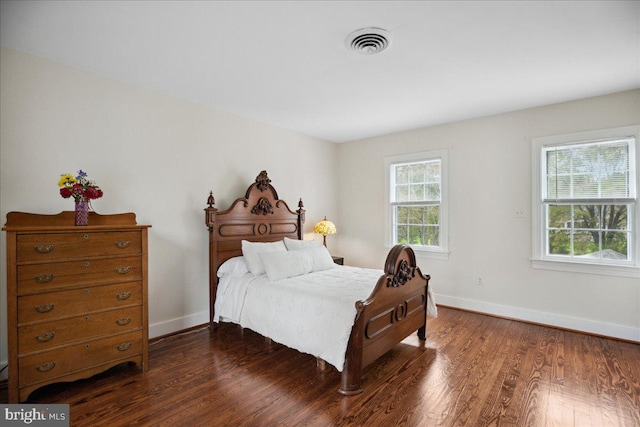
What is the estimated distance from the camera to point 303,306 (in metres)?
2.62

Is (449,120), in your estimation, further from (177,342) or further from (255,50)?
(177,342)

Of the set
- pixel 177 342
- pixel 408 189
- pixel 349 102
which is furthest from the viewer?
pixel 408 189

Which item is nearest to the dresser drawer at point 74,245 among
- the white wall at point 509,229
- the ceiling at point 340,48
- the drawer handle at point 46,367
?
the drawer handle at point 46,367

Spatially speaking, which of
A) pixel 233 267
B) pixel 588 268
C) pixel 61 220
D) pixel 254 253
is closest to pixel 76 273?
pixel 61 220

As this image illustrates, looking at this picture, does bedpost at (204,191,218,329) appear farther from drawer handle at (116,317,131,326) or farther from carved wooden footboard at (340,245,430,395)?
carved wooden footboard at (340,245,430,395)

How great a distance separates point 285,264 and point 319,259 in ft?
1.83

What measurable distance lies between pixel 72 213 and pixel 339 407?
256 cm

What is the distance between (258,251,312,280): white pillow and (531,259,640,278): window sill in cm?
271

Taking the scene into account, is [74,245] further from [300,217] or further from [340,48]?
[300,217]

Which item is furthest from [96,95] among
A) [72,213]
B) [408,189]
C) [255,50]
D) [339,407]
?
[408,189]

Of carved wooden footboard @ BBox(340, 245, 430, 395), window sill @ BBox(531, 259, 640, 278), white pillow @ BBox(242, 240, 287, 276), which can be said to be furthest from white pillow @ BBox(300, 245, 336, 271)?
window sill @ BBox(531, 259, 640, 278)

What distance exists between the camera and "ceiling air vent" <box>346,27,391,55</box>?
2.17 metres

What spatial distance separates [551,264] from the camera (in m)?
3.65

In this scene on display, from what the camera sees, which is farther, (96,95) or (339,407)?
(96,95)
